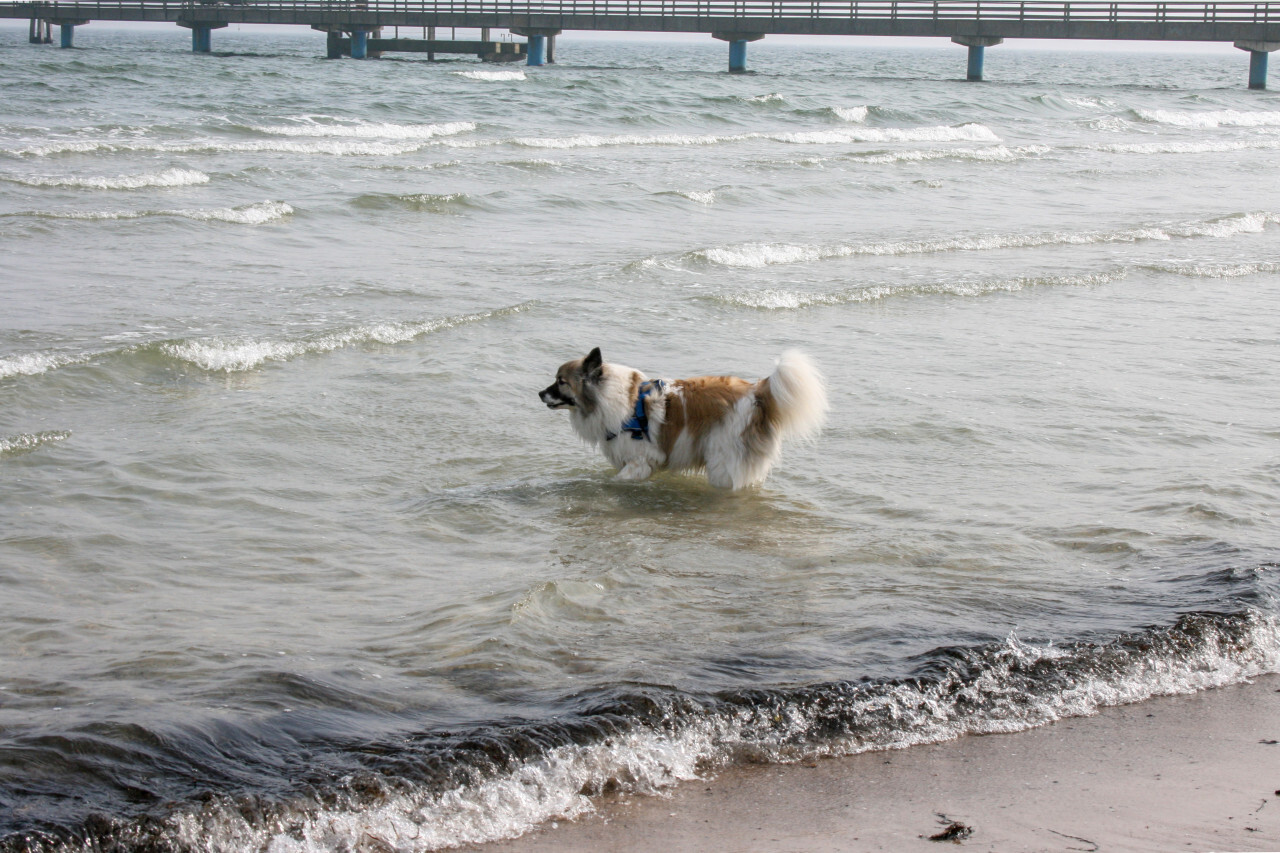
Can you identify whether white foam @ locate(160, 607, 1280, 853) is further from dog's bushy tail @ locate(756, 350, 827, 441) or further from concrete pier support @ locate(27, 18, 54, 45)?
concrete pier support @ locate(27, 18, 54, 45)

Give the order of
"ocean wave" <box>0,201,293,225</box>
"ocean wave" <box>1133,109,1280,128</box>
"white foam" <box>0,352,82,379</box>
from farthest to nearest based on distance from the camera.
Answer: "ocean wave" <box>1133,109,1280,128</box> < "ocean wave" <box>0,201,293,225</box> < "white foam" <box>0,352,82,379</box>

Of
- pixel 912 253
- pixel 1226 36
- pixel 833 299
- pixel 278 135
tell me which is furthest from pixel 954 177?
pixel 1226 36

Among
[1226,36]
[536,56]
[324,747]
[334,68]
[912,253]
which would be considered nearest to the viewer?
[324,747]

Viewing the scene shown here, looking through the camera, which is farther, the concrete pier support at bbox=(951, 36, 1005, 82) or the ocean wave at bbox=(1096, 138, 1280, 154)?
the concrete pier support at bbox=(951, 36, 1005, 82)

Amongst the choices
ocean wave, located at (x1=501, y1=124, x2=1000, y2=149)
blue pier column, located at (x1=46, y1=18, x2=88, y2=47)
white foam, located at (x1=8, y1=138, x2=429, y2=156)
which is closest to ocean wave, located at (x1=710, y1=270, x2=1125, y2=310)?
white foam, located at (x1=8, y1=138, x2=429, y2=156)

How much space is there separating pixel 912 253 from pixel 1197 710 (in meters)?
10.0

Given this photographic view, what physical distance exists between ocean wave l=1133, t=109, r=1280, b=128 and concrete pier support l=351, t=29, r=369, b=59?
33770mm

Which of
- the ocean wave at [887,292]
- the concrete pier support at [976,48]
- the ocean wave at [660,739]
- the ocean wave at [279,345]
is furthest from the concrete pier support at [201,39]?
the ocean wave at [660,739]

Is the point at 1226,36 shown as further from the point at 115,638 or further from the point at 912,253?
the point at 115,638

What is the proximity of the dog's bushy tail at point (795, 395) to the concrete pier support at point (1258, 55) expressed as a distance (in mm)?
52919

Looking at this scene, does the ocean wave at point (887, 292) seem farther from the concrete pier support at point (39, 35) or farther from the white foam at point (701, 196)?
the concrete pier support at point (39, 35)

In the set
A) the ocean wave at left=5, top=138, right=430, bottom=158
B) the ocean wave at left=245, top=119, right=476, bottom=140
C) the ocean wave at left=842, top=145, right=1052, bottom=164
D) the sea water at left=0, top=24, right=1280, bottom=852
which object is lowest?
the sea water at left=0, top=24, right=1280, bottom=852

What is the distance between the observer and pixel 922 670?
3920 mm

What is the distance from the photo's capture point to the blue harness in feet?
20.0
